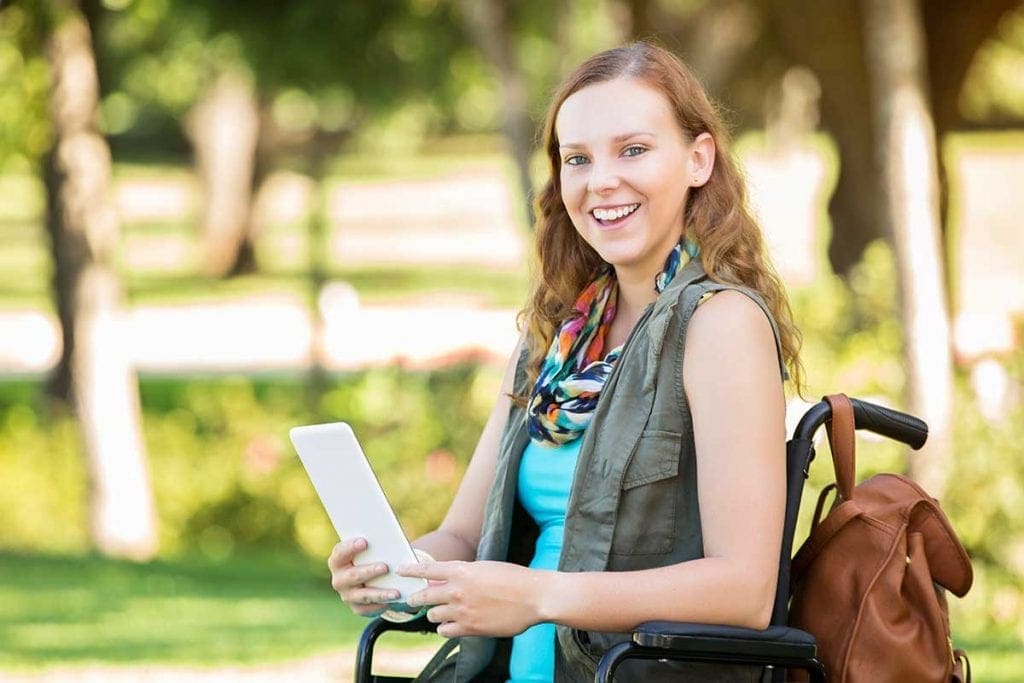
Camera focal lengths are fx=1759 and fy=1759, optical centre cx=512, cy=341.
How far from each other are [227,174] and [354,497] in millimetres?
33274

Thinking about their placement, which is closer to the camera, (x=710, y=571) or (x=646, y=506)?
(x=710, y=571)

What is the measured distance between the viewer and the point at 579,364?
301 cm

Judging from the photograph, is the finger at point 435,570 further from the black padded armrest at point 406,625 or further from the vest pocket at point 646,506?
the black padded armrest at point 406,625

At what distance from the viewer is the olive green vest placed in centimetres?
273

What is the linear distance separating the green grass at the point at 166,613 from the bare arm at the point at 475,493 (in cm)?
353

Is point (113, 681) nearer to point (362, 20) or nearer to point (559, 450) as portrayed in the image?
point (559, 450)

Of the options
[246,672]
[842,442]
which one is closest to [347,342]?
[246,672]

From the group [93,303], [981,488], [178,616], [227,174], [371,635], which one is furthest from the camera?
[227,174]

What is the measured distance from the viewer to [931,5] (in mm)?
10297

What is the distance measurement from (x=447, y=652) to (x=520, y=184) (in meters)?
7.23

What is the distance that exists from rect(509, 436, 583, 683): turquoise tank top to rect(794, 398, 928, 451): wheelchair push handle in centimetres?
39

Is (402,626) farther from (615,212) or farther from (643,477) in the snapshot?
(615,212)

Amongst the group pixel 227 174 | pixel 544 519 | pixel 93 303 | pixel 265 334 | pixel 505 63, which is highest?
pixel 505 63

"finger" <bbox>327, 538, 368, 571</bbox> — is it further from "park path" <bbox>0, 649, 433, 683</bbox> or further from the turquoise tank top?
"park path" <bbox>0, 649, 433, 683</bbox>
